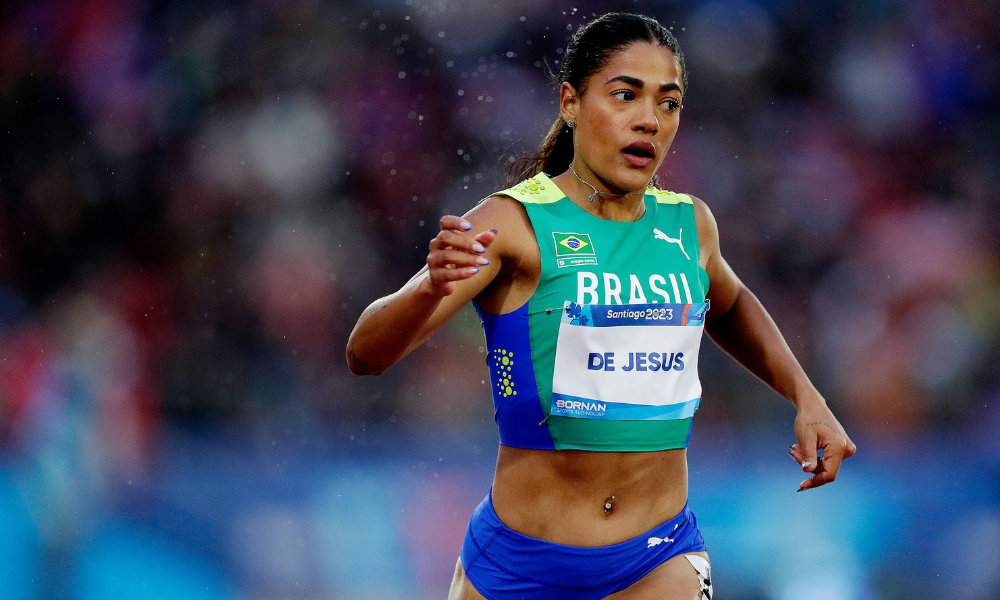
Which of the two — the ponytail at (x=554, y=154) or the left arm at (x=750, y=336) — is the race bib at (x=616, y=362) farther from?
the ponytail at (x=554, y=154)

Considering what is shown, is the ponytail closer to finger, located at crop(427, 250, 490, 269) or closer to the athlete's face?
the athlete's face

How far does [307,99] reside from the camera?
23.1 feet

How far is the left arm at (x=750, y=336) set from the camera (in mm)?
2400


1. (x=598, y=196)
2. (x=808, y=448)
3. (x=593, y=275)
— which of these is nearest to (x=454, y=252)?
(x=593, y=275)

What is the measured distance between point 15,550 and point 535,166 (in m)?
3.68

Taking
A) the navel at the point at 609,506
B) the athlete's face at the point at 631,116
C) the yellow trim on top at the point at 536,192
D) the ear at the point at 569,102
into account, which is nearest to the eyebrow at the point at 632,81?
the athlete's face at the point at 631,116

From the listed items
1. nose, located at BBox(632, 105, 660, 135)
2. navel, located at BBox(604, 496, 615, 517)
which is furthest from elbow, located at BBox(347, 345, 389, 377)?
nose, located at BBox(632, 105, 660, 135)

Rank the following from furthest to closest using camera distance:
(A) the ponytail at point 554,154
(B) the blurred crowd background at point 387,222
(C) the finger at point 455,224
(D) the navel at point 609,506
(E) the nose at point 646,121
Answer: (B) the blurred crowd background at point 387,222 → (A) the ponytail at point 554,154 → (E) the nose at point 646,121 → (D) the navel at point 609,506 → (C) the finger at point 455,224

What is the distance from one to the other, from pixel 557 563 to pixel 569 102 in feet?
3.99

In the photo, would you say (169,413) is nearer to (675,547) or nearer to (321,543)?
(321,543)

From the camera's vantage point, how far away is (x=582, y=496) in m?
2.20

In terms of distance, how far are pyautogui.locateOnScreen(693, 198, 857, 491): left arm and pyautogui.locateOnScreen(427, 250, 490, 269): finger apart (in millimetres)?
993

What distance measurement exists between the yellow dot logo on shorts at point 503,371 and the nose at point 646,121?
26.1 inches

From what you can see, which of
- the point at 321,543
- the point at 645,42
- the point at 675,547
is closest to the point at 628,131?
the point at 645,42
